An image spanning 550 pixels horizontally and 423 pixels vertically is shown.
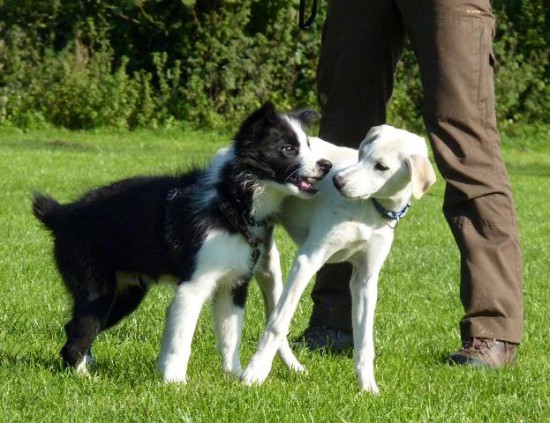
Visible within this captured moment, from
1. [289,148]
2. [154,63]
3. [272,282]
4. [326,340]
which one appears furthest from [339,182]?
[154,63]

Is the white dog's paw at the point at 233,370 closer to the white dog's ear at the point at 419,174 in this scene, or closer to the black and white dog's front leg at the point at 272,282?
the black and white dog's front leg at the point at 272,282

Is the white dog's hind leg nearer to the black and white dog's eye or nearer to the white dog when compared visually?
the white dog

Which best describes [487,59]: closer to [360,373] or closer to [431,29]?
[431,29]

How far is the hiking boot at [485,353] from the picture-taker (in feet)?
16.4

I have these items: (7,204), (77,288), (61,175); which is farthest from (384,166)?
(61,175)

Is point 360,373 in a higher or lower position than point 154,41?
higher

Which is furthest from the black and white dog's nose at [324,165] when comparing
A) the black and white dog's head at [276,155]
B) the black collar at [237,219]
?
the black collar at [237,219]

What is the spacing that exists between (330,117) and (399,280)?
2.52 meters

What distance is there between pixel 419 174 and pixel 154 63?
15.1 metres

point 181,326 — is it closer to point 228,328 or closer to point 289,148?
point 228,328

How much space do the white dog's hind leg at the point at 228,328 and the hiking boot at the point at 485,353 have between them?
104 centimetres

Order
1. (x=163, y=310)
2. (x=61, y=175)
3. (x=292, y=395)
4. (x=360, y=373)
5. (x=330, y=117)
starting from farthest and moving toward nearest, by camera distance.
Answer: (x=61, y=175) → (x=163, y=310) → (x=330, y=117) → (x=360, y=373) → (x=292, y=395)

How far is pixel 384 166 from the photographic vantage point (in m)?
4.41

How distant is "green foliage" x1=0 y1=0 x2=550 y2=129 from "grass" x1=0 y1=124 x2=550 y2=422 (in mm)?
8502
